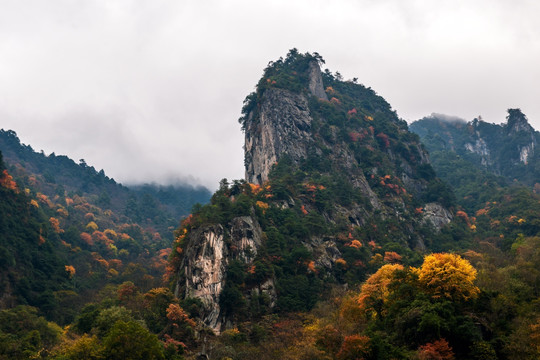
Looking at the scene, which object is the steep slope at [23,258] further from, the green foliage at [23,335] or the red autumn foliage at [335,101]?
the red autumn foliage at [335,101]

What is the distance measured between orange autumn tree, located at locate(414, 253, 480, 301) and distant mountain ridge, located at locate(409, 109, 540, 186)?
10604 cm

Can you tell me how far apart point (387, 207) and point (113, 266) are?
59818 mm

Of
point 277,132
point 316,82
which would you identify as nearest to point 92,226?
point 277,132

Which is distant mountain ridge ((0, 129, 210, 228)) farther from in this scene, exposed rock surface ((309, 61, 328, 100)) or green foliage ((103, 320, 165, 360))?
green foliage ((103, 320, 165, 360))

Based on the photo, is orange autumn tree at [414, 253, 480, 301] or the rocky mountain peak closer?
orange autumn tree at [414, 253, 480, 301]

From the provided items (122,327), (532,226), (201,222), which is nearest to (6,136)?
(201,222)

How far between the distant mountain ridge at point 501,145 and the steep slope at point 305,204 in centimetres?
4089

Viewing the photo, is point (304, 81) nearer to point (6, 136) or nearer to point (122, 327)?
→ point (122, 327)

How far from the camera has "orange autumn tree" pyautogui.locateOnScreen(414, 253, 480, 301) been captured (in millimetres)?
38375

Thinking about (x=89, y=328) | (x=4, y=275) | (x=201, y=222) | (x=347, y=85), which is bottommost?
(x=89, y=328)

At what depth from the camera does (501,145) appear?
15750cm

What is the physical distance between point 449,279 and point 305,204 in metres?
42.9

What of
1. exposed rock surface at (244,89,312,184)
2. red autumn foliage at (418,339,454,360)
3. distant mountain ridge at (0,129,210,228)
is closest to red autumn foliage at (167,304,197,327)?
red autumn foliage at (418,339,454,360)

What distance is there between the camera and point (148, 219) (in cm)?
15812
